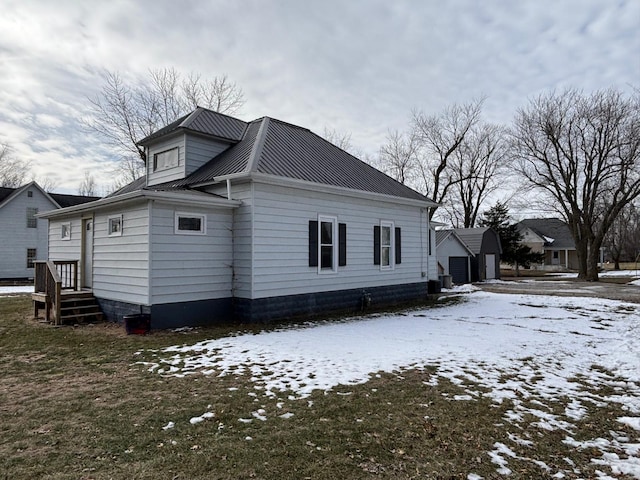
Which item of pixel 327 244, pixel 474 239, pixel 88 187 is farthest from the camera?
pixel 88 187

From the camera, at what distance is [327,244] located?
11.6m

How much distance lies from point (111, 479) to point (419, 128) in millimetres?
34405

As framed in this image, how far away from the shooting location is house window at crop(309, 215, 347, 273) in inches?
443

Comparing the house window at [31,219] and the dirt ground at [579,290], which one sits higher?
the house window at [31,219]

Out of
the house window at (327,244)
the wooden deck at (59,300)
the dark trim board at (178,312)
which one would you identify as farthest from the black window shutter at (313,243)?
the wooden deck at (59,300)

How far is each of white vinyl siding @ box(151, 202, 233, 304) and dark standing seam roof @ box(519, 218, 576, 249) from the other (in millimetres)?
41543

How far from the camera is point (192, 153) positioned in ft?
40.0

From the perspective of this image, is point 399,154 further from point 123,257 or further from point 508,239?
point 123,257

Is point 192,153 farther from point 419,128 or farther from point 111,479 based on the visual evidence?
point 419,128

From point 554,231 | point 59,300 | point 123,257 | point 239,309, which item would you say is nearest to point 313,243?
point 239,309

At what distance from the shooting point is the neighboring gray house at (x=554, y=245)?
43.9m

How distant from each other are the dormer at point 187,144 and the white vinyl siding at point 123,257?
2.66m

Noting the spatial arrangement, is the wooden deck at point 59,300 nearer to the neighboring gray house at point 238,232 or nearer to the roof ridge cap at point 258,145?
the neighboring gray house at point 238,232

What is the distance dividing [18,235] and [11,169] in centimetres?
2019
